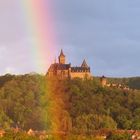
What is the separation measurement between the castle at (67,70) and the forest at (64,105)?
1444 centimetres

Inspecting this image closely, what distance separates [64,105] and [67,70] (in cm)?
3663

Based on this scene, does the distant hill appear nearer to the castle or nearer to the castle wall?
the castle

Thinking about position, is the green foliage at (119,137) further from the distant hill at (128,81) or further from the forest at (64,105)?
the distant hill at (128,81)

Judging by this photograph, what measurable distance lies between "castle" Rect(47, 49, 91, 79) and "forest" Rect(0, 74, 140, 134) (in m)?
14.4

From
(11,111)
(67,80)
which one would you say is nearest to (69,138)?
(11,111)

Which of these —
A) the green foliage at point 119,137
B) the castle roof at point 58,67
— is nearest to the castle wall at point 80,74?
the castle roof at point 58,67

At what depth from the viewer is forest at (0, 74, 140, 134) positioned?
115 metres

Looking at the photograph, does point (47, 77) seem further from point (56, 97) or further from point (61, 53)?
point (61, 53)

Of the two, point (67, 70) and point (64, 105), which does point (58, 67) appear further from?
point (64, 105)

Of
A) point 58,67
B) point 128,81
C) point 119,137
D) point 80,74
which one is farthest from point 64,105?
point 128,81

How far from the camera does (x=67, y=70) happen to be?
164 metres

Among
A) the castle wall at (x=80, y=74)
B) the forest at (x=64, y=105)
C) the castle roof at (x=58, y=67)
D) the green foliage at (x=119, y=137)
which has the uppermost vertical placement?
the castle roof at (x=58, y=67)

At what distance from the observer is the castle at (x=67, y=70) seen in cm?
16050

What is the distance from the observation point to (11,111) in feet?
411
